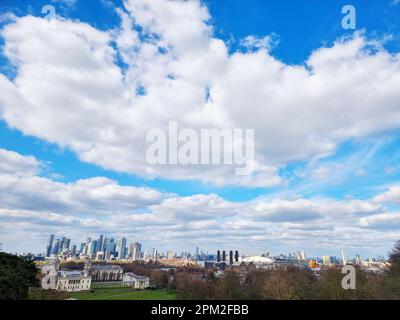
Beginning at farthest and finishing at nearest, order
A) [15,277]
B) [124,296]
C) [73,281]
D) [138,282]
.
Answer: [138,282]
[73,281]
[124,296]
[15,277]

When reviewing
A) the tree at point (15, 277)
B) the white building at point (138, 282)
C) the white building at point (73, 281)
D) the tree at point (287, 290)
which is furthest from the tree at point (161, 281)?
the tree at point (15, 277)

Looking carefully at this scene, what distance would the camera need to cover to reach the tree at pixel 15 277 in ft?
55.9

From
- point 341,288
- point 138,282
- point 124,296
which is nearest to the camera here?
point 341,288

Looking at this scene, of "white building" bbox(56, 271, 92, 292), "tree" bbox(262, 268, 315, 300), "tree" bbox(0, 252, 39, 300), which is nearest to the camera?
"tree" bbox(0, 252, 39, 300)

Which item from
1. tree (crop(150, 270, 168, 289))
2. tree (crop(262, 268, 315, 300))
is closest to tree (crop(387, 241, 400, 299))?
tree (crop(262, 268, 315, 300))

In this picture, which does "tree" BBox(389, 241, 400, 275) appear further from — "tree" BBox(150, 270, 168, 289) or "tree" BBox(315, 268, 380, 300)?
"tree" BBox(150, 270, 168, 289)

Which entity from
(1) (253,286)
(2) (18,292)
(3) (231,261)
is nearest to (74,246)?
(3) (231,261)

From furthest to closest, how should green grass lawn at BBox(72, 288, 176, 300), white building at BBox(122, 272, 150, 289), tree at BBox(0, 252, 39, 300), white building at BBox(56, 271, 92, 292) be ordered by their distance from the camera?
white building at BBox(122, 272, 150, 289) → white building at BBox(56, 271, 92, 292) → green grass lawn at BBox(72, 288, 176, 300) → tree at BBox(0, 252, 39, 300)

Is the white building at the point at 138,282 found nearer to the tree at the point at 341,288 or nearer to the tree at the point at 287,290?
the tree at the point at 287,290

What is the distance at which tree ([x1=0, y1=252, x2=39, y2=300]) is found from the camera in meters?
17.0

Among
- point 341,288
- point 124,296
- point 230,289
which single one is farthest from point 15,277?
point 124,296

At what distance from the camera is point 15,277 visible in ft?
61.9

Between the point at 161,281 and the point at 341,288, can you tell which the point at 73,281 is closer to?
the point at 161,281
